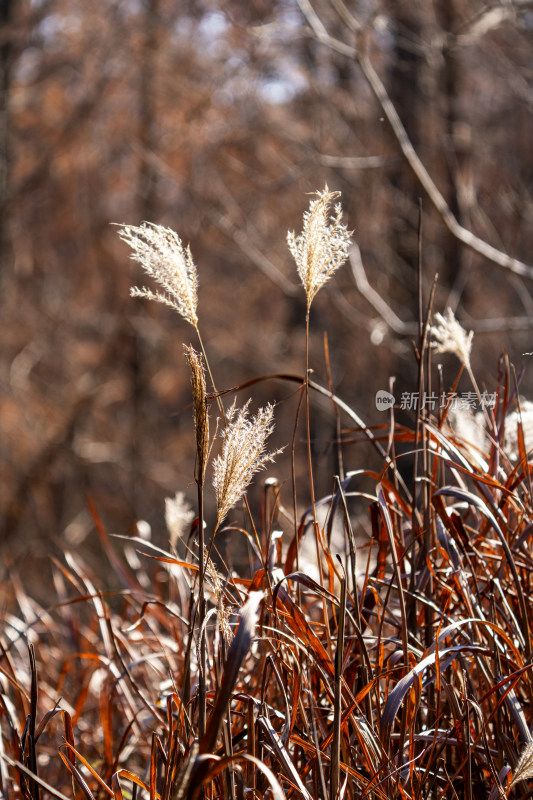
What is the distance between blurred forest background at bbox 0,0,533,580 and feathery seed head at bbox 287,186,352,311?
290cm

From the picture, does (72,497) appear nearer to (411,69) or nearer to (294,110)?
(294,110)

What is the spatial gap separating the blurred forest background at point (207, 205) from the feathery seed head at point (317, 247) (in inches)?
114

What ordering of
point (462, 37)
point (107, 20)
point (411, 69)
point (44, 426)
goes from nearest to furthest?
point (462, 37) → point (411, 69) → point (107, 20) → point (44, 426)

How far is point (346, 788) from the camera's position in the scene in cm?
125

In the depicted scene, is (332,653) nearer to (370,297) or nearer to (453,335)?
(453,335)

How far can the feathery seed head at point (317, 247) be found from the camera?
116 cm

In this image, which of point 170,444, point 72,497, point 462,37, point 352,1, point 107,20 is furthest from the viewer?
point 170,444

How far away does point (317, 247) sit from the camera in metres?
1.16

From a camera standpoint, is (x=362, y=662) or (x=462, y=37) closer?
(x=362, y=662)

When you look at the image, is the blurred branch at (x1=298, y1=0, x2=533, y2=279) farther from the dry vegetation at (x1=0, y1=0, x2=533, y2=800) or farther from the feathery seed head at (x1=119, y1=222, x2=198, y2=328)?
the feathery seed head at (x1=119, y1=222, x2=198, y2=328)

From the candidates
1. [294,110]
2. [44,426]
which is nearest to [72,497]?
[44,426]

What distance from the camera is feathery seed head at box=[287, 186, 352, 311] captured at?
1.16 m

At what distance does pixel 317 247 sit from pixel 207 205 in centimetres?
536

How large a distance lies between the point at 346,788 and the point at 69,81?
366 inches
